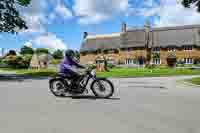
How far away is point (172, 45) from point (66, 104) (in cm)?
6271

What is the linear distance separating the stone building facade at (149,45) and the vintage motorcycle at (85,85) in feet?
169

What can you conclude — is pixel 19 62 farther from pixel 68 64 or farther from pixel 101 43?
pixel 68 64

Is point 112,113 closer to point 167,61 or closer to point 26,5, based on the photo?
point 26,5

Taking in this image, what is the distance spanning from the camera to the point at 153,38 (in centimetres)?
7362

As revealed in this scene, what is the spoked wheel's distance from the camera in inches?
483

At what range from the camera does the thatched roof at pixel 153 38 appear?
69.4 m

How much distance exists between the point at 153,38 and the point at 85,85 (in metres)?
63.4

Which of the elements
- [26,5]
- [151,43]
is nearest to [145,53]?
[151,43]

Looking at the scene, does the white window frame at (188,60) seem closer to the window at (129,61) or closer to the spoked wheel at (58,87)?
the window at (129,61)

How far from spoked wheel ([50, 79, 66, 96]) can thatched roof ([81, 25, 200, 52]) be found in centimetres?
5806

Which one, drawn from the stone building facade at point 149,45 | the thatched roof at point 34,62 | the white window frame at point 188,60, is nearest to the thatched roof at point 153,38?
the stone building facade at point 149,45

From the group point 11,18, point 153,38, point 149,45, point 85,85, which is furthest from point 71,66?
point 153,38

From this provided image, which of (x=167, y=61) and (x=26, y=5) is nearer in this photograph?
(x=26, y=5)

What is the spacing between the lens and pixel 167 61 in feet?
235
